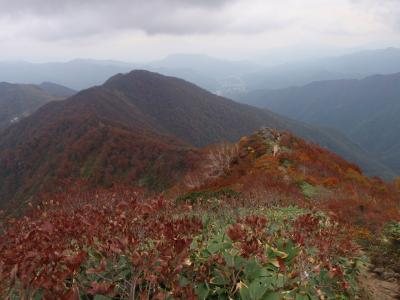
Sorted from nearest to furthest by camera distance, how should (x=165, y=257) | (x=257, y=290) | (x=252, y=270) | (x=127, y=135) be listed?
(x=165, y=257) → (x=257, y=290) → (x=252, y=270) → (x=127, y=135)

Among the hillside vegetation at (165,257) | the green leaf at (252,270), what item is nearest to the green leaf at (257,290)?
the hillside vegetation at (165,257)

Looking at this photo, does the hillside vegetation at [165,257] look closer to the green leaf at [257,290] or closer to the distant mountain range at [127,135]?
the green leaf at [257,290]

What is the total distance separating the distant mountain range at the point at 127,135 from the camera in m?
56.6

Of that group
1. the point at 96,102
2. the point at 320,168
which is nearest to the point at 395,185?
the point at 320,168

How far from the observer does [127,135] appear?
6719cm

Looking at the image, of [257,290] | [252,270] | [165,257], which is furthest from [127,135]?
[165,257]

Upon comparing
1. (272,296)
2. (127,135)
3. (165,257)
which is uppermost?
(165,257)

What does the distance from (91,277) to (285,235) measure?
216 cm

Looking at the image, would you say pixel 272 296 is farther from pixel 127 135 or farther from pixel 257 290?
pixel 127 135

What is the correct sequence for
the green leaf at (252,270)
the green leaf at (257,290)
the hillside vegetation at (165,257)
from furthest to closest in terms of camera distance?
the green leaf at (252,270)
the green leaf at (257,290)
the hillside vegetation at (165,257)

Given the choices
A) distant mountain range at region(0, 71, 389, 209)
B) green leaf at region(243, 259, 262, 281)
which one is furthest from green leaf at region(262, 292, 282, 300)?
distant mountain range at region(0, 71, 389, 209)

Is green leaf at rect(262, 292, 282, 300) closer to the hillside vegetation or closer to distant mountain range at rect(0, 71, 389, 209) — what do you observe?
the hillside vegetation

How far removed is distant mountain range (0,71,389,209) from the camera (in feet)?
186

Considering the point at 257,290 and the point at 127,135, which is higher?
the point at 257,290
